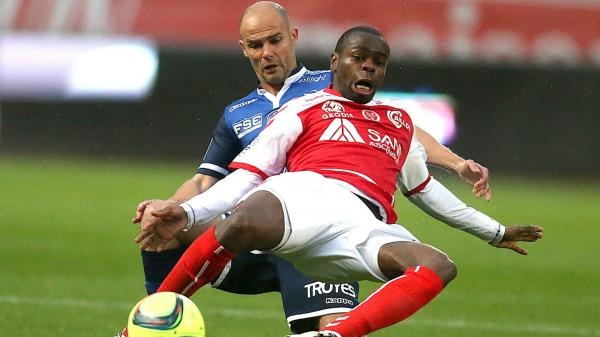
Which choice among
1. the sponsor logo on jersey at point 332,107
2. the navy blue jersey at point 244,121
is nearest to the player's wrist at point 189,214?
the sponsor logo on jersey at point 332,107

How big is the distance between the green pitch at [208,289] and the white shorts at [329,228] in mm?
2052

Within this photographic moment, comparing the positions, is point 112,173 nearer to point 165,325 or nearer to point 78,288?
point 78,288

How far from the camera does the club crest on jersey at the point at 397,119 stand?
6.18 metres

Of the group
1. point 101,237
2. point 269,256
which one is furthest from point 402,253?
point 101,237

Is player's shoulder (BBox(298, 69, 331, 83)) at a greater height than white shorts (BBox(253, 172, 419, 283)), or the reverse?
player's shoulder (BBox(298, 69, 331, 83))

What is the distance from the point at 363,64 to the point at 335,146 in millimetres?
407

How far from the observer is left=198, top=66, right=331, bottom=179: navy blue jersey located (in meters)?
6.81

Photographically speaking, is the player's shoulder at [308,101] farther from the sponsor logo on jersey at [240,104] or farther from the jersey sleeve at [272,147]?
the sponsor logo on jersey at [240,104]

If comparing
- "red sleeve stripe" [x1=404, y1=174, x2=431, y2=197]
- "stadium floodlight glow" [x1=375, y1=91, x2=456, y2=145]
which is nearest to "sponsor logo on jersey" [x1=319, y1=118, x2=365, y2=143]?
"red sleeve stripe" [x1=404, y1=174, x2=431, y2=197]

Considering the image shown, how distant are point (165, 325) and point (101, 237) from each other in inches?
321

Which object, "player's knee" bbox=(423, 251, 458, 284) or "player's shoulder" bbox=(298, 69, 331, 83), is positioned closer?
"player's knee" bbox=(423, 251, 458, 284)

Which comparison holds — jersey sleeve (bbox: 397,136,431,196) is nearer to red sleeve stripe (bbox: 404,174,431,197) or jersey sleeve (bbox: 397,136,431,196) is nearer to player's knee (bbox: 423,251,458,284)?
red sleeve stripe (bbox: 404,174,431,197)

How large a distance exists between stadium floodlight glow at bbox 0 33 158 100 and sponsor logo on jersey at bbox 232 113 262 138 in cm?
1389

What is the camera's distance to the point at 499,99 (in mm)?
20109
